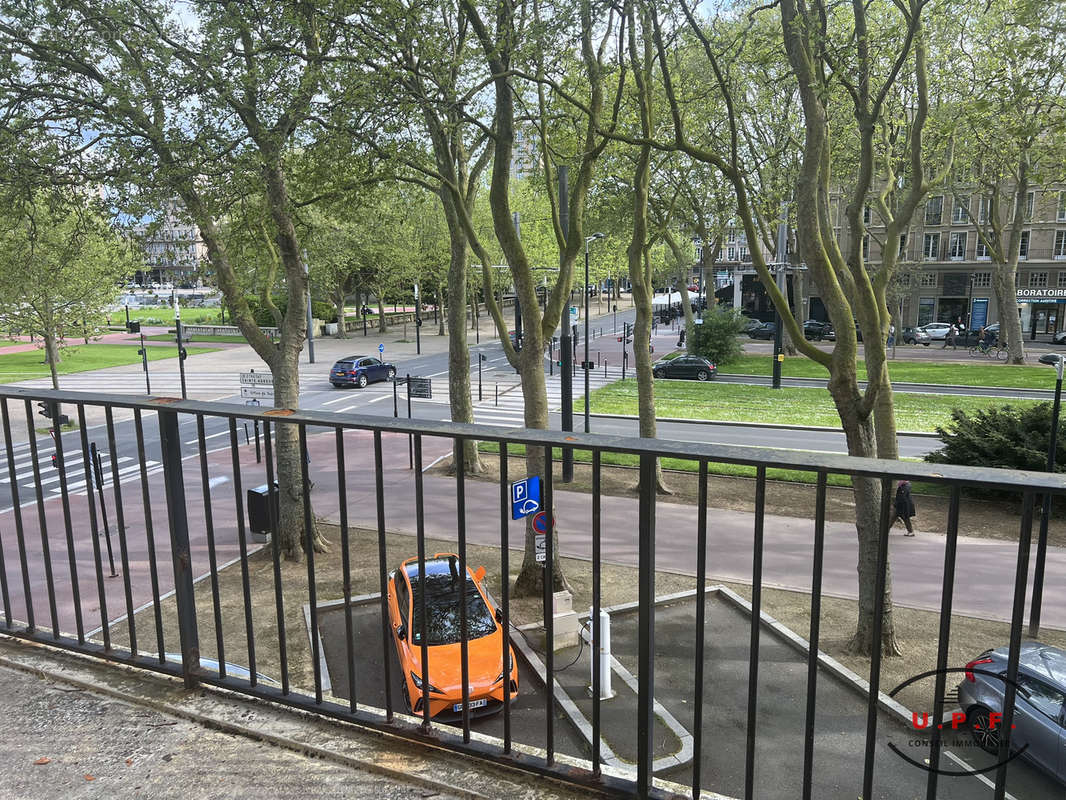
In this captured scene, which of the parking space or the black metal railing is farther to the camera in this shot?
the parking space

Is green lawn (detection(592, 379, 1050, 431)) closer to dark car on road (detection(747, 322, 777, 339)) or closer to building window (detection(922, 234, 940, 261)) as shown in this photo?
dark car on road (detection(747, 322, 777, 339))

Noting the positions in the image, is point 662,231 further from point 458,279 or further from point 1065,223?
point 1065,223

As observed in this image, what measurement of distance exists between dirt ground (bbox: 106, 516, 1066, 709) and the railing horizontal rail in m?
5.93

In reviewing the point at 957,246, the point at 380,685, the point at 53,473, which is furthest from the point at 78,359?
the point at 957,246

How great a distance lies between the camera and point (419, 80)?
11.0 meters

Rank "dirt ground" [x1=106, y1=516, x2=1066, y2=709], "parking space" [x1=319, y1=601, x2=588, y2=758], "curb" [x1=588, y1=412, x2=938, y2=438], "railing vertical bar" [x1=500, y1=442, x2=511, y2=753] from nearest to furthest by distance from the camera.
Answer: "railing vertical bar" [x1=500, y1=442, x2=511, y2=753]
"parking space" [x1=319, y1=601, x2=588, y2=758]
"dirt ground" [x1=106, y1=516, x2=1066, y2=709]
"curb" [x1=588, y1=412, x2=938, y2=438]

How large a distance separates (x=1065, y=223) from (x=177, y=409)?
201 ft

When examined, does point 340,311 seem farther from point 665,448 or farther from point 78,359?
point 665,448

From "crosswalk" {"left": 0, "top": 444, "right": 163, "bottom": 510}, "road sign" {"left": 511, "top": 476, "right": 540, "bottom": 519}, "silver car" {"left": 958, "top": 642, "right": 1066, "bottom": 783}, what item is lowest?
"crosswalk" {"left": 0, "top": 444, "right": 163, "bottom": 510}

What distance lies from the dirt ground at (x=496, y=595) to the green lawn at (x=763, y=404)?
1452 centimetres

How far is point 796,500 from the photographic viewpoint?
17109mm

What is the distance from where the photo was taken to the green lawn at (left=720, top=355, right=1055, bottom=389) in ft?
106

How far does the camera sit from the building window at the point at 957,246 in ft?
178

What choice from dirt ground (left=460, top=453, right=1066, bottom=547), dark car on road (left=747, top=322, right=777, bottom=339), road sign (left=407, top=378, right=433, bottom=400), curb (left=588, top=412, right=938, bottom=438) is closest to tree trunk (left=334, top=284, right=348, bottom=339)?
dark car on road (left=747, top=322, right=777, bottom=339)
